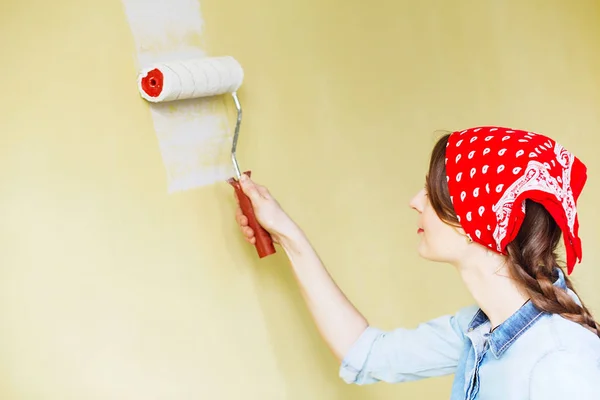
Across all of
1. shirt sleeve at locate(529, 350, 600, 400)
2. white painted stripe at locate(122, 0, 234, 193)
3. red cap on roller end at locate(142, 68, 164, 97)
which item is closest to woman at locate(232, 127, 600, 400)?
shirt sleeve at locate(529, 350, 600, 400)

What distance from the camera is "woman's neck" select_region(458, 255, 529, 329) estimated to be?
1307 millimetres

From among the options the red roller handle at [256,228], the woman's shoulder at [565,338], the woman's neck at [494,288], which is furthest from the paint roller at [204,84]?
the woman's shoulder at [565,338]

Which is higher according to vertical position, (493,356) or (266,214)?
(266,214)

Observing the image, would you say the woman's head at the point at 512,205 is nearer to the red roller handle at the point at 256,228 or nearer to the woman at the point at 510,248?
the woman at the point at 510,248

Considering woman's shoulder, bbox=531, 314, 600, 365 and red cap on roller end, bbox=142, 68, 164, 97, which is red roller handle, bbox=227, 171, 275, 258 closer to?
red cap on roller end, bbox=142, 68, 164, 97

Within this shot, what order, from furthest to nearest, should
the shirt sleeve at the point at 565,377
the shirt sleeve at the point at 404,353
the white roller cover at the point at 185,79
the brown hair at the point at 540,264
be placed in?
the shirt sleeve at the point at 404,353 < the white roller cover at the point at 185,79 < the brown hair at the point at 540,264 < the shirt sleeve at the point at 565,377

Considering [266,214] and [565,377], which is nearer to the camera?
[565,377]

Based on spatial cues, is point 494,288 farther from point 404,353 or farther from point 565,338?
point 404,353

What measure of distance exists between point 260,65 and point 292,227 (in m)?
0.39

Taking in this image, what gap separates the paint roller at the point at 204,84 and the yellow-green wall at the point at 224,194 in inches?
2.2

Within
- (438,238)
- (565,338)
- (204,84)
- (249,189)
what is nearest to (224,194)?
(249,189)

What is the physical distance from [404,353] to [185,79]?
67 cm

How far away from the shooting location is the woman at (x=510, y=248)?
1.20m

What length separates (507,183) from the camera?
3.95 ft
